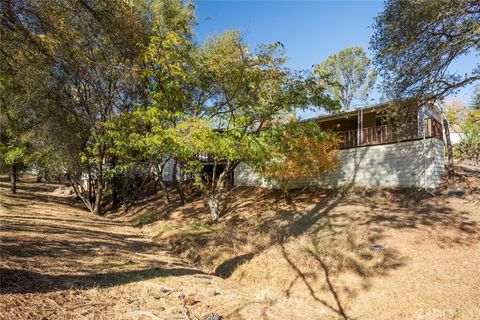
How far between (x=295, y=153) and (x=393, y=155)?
215 inches

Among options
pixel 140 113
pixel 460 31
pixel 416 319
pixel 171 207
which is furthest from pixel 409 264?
pixel 171 207

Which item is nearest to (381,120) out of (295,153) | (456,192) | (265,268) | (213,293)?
(456,192)

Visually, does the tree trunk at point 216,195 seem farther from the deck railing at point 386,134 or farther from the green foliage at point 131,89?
the deck railing at point 386,134

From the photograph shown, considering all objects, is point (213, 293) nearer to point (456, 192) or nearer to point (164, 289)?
point (164, 289)

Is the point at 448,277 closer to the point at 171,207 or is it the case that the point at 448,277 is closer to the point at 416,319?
the point at 416,319

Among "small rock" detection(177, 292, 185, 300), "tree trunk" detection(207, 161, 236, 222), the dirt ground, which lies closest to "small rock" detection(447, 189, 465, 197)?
the dirt ground

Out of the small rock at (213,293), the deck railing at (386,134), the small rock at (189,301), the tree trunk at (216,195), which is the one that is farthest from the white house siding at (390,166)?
the small rock at (189,301)

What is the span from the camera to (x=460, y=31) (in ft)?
30.0

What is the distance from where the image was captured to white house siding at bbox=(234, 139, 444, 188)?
46.3 ft

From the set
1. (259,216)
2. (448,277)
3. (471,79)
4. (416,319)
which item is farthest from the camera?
(259,216)

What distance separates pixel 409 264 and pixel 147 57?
9633 mm

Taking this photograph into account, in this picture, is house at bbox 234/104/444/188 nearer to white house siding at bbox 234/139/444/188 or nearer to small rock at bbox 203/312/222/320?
white house siding at bbox 234/139/444/188

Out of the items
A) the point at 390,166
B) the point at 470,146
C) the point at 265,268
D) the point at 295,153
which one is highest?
the point at 470,146

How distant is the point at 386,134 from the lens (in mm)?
16297
